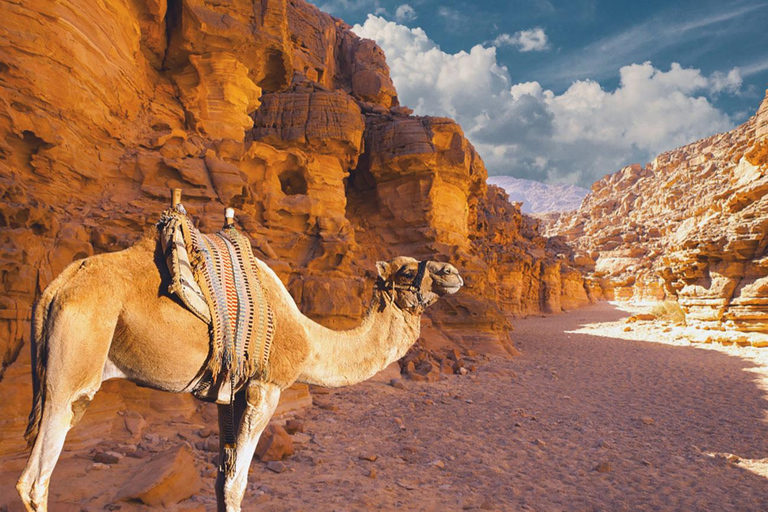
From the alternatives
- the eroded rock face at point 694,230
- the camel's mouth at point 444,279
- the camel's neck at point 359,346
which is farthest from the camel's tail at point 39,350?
the eroded rock face at point 694,230

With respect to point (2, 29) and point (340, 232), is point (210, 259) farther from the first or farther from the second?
point (340, 232)

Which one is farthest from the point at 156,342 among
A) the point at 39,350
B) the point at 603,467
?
the point at 603,467

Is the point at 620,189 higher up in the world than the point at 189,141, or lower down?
higher up

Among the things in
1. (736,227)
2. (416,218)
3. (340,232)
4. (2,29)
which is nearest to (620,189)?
(736,227)

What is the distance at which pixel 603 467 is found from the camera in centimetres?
509

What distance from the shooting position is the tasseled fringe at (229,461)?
262 cm

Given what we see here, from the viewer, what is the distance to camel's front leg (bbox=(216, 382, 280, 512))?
259 cm

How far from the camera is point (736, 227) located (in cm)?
1647

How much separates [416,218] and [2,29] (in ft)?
41.7

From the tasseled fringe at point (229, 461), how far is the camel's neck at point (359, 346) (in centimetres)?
60

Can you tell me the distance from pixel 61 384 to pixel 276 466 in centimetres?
320

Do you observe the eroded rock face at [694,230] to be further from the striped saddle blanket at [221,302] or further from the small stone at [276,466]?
the striped saddle blanket at [221,302]

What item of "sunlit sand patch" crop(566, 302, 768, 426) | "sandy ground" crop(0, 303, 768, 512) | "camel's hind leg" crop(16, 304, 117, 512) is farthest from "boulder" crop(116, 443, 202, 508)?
"sunlit sand patch" crop(566, 302, 768, 426)

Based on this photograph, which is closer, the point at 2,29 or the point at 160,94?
the point at 2,29
